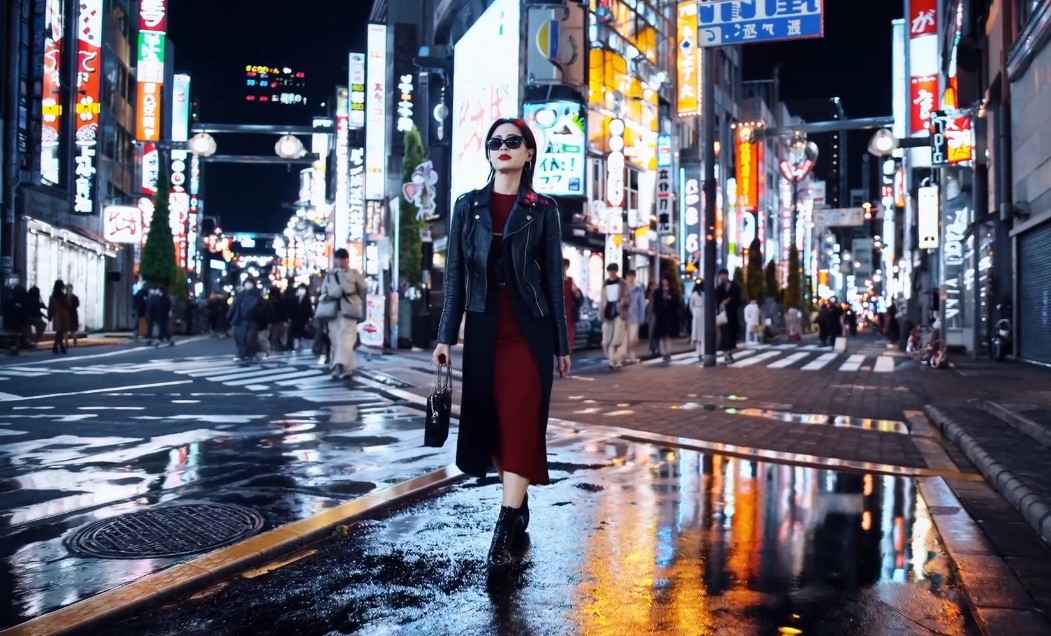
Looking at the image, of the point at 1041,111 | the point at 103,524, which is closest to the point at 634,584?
the point at 103,524

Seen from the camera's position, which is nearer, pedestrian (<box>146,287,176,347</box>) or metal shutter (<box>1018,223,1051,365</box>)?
metal shutter (<box>1018,223,1051,365</box>)

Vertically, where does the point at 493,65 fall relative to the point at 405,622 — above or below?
above

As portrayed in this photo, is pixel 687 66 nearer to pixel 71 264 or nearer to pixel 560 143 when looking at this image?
pixel 560 143

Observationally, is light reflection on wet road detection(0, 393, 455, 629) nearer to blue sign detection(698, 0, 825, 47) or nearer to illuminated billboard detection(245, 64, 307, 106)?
blue sign detection(698, 0, 825, 47)

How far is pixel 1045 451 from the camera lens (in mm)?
6824

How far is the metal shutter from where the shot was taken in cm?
1727

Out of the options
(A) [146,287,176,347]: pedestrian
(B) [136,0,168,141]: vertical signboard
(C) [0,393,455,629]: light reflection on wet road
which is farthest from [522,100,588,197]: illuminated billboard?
(B) [136,0,168,141]: vertical signboard

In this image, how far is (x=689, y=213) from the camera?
4550 cm

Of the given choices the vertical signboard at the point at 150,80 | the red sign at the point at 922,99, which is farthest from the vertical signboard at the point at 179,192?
the red sign at the point at 922,99

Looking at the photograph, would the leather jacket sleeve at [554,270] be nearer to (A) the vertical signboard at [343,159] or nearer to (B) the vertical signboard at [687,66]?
(B) the vertical signboard at [687,66]

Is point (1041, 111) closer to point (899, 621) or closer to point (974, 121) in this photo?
point (974, 121)

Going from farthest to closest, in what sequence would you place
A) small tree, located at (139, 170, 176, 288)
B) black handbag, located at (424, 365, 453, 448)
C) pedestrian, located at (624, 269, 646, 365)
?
1. small tree, located at (139, 170, 176, 288)
2. pedestrian, located at (624, 269, 646, 365)
3. black handbag, located at (424, 365, 453, 448)

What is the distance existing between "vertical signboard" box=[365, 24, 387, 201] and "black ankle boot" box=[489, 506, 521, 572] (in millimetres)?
34150

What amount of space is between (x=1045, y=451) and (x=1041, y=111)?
12727 mm
